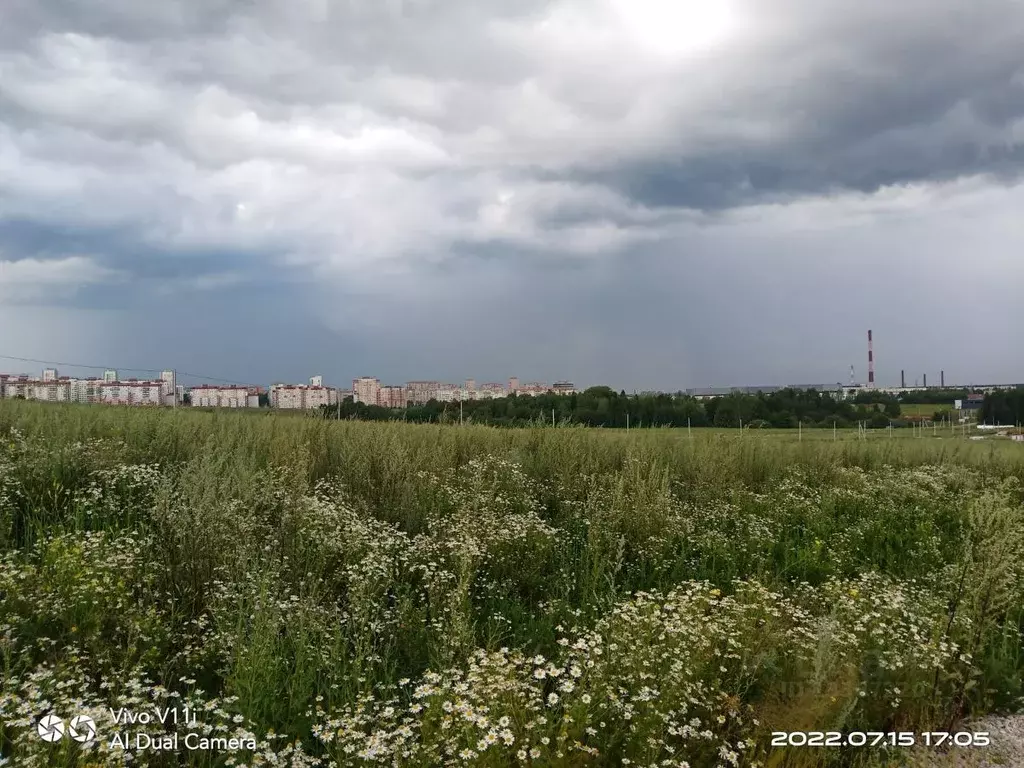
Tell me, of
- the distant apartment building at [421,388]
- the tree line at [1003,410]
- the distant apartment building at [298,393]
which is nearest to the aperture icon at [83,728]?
the distant apartment building at [298,393]

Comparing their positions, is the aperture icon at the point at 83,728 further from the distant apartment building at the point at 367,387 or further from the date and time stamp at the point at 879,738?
the distant apartment building at the point at 367,387

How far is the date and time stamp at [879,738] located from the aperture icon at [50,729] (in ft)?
10.1

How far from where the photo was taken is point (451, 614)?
3.70 metres

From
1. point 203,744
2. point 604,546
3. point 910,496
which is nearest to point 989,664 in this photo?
point 604,546

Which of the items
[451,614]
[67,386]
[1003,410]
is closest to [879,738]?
[451,614]

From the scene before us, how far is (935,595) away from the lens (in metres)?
5.50

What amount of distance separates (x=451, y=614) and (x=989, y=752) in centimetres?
303

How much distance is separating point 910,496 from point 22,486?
39.0ft

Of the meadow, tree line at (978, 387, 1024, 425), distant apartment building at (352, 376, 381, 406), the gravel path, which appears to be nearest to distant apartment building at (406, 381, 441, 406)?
distant apartment building at (352, 376, 381, 406)

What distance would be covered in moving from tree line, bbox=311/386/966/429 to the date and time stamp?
8308 millimetres

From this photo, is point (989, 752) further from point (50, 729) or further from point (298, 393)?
point (298, 393)

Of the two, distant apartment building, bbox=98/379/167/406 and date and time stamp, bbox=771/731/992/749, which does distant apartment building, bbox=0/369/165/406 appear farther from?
date and time stamp, bbox=771/731/992/749

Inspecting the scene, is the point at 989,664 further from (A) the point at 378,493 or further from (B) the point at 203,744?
(A) the point at 378,493

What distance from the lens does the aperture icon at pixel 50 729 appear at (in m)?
2.40
